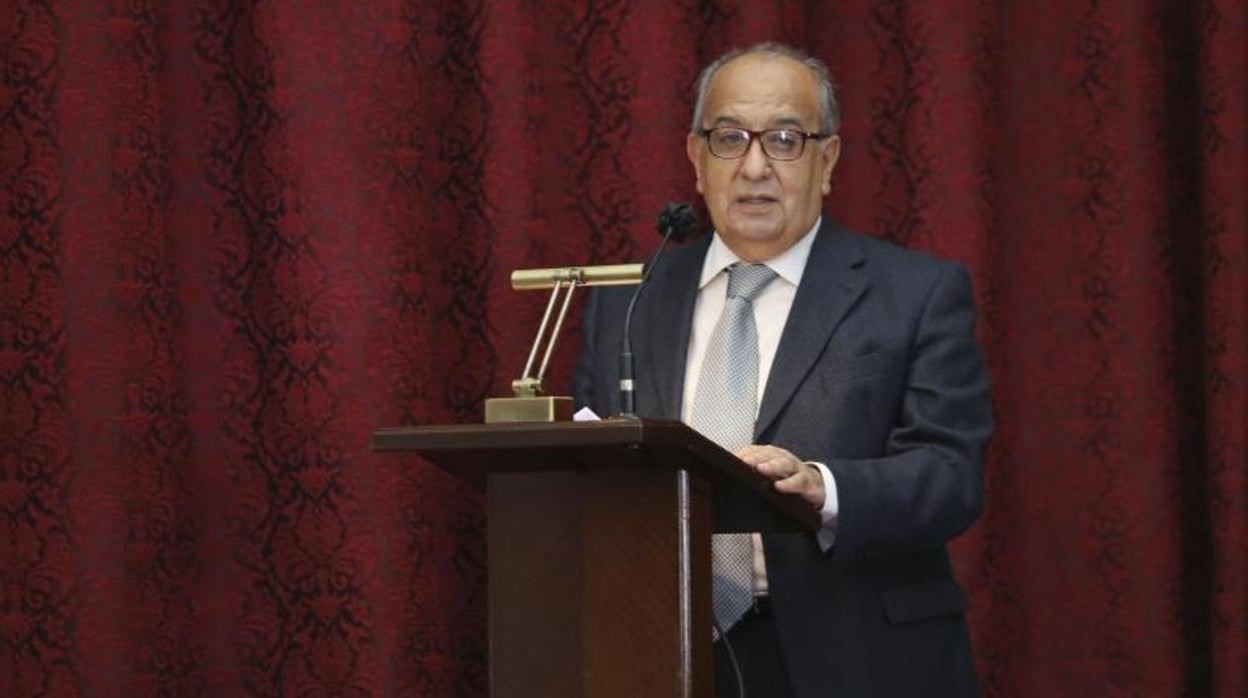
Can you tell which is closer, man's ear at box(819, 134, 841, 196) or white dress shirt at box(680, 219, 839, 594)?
white dress shirt at box(680, 219, 839, 594)

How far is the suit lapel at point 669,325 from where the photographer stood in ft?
9.64

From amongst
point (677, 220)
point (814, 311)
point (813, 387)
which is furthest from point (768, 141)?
point (677, 220)

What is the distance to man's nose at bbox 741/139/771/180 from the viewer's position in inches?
123

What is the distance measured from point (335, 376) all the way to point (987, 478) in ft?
4.82

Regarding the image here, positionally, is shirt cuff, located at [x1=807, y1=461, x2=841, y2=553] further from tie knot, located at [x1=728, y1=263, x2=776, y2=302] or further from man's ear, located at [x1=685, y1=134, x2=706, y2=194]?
man's ear, located at [x1=685, y1=134, x2=706, y2=194]

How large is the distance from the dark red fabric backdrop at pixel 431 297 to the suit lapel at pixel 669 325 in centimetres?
59

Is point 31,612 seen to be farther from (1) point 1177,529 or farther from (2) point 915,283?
(1) point 1177,529

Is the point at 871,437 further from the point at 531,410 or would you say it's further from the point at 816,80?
the point at 531,410

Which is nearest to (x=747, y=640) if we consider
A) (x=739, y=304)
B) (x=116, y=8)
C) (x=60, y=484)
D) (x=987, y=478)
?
(x=739, y=304)

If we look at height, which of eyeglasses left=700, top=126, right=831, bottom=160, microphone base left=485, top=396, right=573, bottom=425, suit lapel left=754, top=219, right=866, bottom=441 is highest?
eyeglasses left=700, top=126, right=831, bottom=160

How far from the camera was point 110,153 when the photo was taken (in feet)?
12.4

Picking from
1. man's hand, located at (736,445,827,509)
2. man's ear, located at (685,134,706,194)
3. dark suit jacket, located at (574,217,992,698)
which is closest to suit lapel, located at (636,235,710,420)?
dark suit jacket, located at (574,217,992,698)

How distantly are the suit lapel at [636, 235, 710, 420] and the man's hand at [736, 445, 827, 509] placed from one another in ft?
1.75

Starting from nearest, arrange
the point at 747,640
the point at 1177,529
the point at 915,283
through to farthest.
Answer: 1. the point at 747,640
2. the point at 915,283
3. the point at 1177,529
